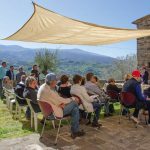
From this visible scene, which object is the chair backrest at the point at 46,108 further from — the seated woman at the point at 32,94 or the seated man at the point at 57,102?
the seated woman at the point at 32,94

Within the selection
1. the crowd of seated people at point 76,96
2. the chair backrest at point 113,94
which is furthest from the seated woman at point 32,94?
the chair backrest at point 113,94

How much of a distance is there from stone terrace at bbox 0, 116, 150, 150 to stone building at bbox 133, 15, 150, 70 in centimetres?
931

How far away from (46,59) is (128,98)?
13.4 m

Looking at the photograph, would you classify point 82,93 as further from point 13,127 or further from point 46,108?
point 13,127

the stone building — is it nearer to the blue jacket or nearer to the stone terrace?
the blue jacket

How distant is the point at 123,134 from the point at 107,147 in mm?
958

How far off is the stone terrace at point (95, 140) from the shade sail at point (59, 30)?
2.35m

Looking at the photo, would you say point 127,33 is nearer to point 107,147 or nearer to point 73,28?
point 73,28

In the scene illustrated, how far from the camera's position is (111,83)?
7.81m

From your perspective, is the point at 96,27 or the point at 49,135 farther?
the point at 96,27

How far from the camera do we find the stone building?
1542 centimetres

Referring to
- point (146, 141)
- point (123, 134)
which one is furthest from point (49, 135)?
point (146, 141)

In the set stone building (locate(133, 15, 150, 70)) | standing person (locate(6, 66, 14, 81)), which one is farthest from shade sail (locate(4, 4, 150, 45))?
stone building (locate(133, 15, 150, 70))

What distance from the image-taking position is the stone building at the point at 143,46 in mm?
15422
